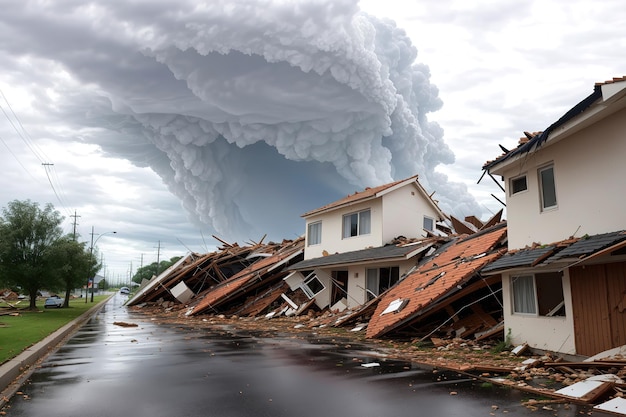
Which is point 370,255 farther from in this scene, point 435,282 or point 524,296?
point 524,296

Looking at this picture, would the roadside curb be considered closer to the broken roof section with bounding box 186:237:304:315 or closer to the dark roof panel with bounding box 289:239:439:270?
the broken roof section with bounding box 186:237:304:315

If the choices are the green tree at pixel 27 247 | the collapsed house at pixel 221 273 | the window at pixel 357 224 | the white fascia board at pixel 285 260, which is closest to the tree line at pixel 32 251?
the green tree at pixel 27 247

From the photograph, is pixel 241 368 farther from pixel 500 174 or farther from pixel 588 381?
pixel 500 174

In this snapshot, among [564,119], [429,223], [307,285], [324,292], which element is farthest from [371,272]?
[564,119]

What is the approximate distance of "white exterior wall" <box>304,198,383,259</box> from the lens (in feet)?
77.3

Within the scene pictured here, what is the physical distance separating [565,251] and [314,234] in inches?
773

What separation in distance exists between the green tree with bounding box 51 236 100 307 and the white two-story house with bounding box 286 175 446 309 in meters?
15.0

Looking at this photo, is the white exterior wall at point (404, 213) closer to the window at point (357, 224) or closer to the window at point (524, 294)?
the window at point (357, 224)

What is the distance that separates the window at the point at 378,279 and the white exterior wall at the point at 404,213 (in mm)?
1646

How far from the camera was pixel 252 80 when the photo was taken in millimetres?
38344

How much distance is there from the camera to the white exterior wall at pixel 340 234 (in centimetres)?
2356

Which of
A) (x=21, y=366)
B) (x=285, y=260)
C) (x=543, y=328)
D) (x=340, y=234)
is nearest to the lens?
(x=21, y=366)

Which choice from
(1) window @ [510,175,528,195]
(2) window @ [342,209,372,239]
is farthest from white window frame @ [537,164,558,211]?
(2) window @ [342,209,372,239]

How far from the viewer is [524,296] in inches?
478
